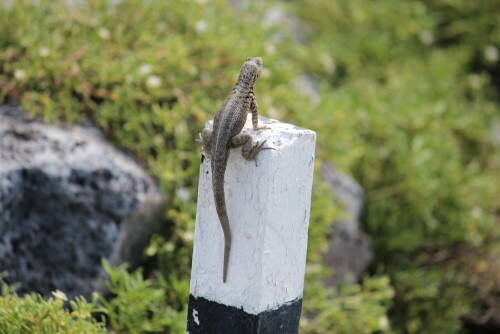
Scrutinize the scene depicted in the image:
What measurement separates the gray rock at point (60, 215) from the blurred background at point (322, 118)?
0.59 feet

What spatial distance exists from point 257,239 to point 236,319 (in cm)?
30

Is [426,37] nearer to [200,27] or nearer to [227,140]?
[200,27]

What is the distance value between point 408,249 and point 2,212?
266 cm

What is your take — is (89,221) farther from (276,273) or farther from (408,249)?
(408,249)

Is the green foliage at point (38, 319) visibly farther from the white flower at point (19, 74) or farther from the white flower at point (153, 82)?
the white flower at point (153, 82)

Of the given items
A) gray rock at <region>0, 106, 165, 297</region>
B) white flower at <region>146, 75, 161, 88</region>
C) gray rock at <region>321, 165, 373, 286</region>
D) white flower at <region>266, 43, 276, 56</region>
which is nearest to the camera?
gray rock at <region>0, 106, 165, 297</region>

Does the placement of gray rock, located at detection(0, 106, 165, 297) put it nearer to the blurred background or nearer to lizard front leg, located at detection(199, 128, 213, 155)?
the blurred background

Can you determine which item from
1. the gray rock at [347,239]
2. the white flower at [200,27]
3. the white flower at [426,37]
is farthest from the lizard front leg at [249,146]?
the white flower at [426,37]

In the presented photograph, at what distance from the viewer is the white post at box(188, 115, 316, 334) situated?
2.19m

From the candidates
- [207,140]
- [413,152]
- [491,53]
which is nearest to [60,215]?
[207,140]

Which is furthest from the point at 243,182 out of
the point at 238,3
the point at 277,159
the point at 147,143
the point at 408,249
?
the point at 238,3

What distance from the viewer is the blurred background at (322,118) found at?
348 cm

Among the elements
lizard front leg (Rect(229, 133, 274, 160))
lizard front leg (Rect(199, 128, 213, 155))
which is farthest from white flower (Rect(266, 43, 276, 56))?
lizard front leg (Rect(229, 133, 274, 160))

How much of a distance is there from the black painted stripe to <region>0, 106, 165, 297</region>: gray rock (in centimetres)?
90
